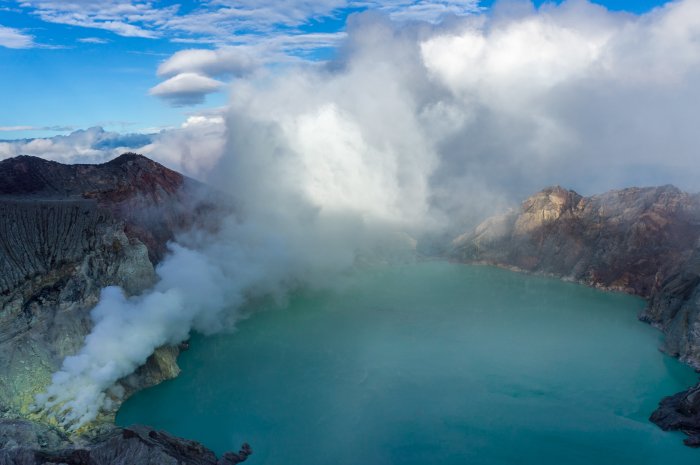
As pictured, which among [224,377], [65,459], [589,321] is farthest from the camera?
[589,321]

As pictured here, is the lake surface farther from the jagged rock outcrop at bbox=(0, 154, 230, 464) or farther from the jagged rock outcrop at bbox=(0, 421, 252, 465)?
the jagged rock outcrop at bbox=(0, 154, 230, 464)

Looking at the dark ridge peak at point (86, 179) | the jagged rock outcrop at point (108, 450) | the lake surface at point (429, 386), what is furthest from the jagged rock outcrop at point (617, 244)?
the dark ridge peak at point (86, 179)

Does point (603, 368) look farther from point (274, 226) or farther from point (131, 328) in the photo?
point (274, 226)

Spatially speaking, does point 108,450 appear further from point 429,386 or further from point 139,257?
point 429,386

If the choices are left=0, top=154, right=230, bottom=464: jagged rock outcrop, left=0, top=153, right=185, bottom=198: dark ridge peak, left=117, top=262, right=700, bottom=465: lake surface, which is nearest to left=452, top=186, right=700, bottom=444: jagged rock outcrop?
left=117, top=262, right=700, bottom=465: lake surface

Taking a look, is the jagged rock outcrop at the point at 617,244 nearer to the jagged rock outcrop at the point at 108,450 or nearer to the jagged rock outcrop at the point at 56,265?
the jagged rock outcrop at the point at 108,450

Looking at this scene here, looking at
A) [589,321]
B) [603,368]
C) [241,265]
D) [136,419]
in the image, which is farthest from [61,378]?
[589,321]
